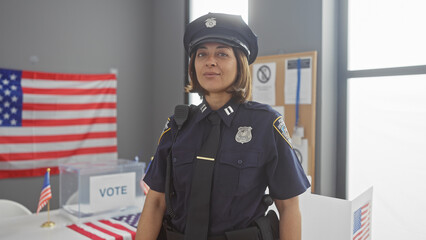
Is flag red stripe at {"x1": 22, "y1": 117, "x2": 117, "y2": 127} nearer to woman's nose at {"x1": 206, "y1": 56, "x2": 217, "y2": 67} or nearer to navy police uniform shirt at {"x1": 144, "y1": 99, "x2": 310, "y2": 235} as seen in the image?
navy police uniform shirt at {"x1": 144, "y1": 99, "x2": 310, "y2": 235}

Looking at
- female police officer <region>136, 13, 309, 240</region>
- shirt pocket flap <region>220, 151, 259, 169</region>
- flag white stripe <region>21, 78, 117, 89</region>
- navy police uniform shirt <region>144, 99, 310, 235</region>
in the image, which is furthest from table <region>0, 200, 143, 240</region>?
flag white stripe <region>21, 78, 117, 89</region>

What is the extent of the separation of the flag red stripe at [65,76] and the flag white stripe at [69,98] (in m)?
0.16

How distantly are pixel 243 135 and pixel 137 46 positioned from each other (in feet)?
9.08

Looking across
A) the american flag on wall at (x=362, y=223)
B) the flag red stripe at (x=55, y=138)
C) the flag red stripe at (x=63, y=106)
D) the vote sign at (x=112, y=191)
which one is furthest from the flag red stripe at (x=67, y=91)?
the american flag on wall at (x=362, y=223)

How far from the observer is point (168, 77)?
3391 mm

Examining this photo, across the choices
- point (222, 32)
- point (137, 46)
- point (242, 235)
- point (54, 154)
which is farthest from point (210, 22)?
point (137, 46)

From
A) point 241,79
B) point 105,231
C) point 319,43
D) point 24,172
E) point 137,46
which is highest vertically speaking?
point 137,46

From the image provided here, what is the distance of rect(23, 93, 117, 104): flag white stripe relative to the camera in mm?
2871

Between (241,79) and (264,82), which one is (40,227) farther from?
(264,82)

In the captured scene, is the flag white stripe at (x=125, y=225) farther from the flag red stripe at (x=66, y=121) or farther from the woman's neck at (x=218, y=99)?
the flag red stripe at (x=66, y=121)

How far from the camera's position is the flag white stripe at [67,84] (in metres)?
2.86

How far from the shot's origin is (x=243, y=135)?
1.00 m

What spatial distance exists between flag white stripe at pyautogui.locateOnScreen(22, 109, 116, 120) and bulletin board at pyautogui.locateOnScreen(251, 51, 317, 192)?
164 centimetres

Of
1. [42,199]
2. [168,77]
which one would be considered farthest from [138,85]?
[42,199]
